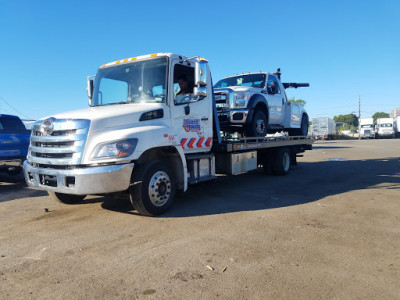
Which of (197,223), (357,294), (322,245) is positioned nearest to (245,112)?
(197,223)

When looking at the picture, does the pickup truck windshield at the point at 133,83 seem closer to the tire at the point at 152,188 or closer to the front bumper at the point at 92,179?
the tire at the point at 152,188

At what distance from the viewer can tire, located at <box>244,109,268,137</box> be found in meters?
7.89

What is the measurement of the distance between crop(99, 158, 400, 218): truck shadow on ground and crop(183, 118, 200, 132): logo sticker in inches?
58.7

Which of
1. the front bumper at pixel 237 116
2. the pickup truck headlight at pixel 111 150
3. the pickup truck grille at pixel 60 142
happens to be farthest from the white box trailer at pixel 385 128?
the pickup truck grille at pixel 60 142

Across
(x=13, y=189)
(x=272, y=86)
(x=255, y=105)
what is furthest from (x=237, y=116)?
(x=13, y=189)

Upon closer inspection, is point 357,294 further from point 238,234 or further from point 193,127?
point 193,127

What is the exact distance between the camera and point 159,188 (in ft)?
16.1

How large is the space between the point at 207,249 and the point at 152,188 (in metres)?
1.59

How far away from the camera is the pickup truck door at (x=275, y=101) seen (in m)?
Result: 8.80

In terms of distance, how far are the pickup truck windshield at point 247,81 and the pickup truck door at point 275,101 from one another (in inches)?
10.0

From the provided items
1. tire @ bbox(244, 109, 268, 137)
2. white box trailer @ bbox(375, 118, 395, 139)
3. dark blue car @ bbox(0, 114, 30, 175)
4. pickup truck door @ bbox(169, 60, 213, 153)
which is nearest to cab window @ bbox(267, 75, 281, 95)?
tire @ bbox(244, 109, 268, 137)

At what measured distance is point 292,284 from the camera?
278cm

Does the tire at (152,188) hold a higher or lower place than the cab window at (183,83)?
lower

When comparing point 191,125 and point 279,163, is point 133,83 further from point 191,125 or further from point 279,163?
point 279,163
